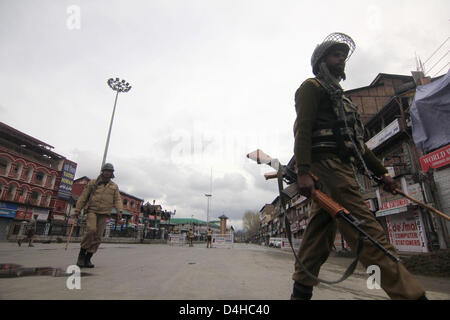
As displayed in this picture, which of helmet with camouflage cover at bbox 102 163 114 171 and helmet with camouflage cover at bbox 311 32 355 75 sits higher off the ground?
helmet with camouflage cover at bbox 311 32 355 75

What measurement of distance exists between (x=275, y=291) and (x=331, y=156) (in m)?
1.76

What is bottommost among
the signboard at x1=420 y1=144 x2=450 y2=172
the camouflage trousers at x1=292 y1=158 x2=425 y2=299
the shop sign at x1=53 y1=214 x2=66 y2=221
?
the camouflage trousers at x1=292 y1=158 x2=425 y2=299

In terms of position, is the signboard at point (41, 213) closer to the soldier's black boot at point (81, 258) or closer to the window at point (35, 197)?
the window at point (35, 197)

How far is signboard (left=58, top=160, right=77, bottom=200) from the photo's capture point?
108 ft

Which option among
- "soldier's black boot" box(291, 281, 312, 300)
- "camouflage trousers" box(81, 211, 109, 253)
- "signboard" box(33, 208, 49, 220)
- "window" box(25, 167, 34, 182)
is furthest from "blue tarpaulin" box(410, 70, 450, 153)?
"signboard" box(33, 208, 49, 220)

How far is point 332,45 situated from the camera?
227cm

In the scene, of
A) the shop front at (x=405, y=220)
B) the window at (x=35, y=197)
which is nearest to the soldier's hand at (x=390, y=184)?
the shop front at (x=405, y=220)

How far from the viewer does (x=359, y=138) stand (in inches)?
80.0

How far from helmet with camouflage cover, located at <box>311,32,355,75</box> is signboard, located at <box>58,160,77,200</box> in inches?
1523

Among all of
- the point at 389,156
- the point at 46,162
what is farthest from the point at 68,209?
the point at 389,156

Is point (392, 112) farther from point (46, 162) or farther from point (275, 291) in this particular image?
point (46, 162)

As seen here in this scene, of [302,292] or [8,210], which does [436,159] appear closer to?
[302,292]

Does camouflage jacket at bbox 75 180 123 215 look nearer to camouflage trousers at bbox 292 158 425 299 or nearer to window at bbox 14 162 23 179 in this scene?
camouflage trousers at bbox 292 158 425 299

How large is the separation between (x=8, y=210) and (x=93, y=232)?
31.5m
